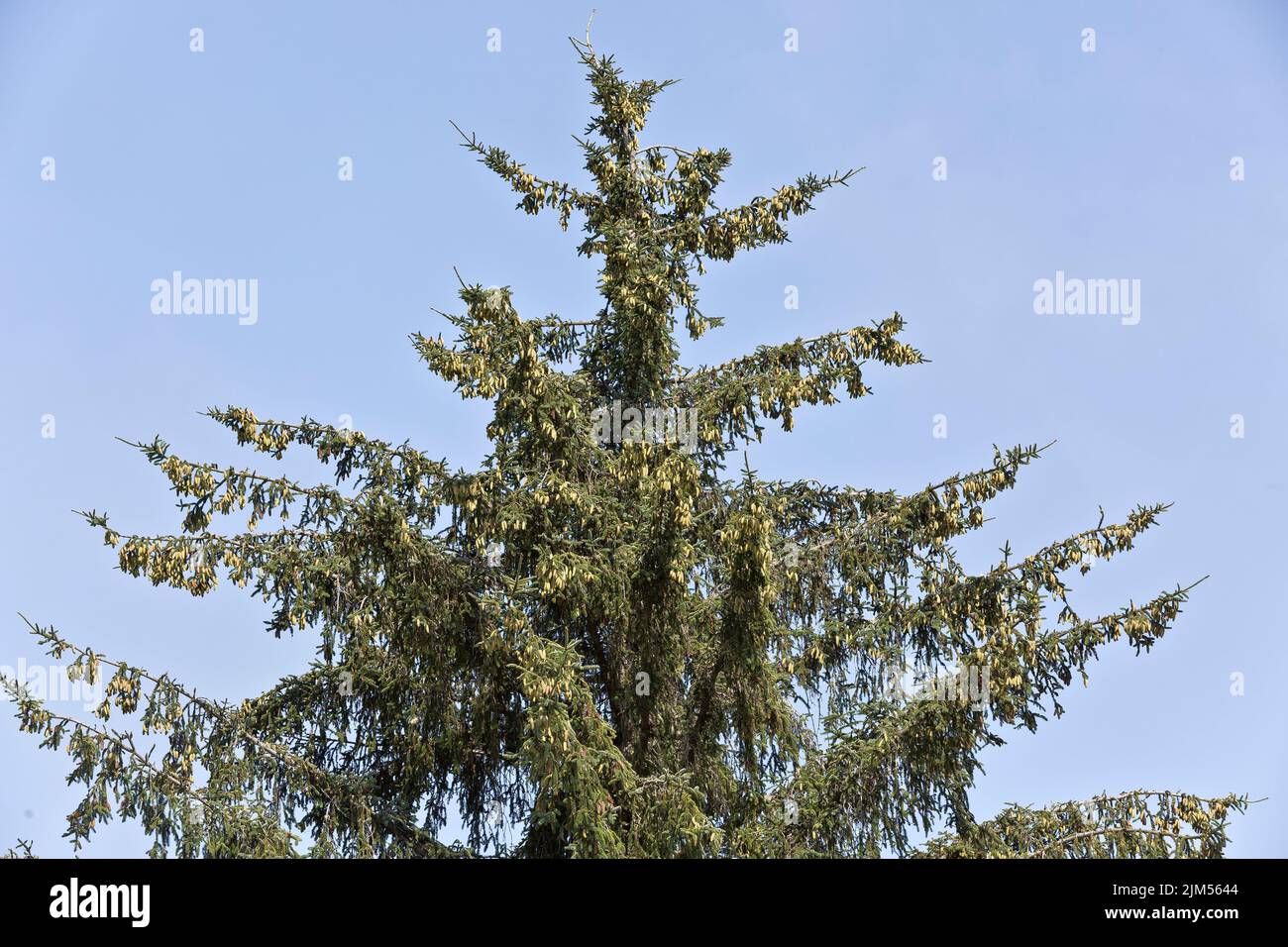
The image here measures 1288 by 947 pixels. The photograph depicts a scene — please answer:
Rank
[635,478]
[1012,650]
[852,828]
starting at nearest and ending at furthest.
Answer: [1012,650] → [852,828] → [635,478]

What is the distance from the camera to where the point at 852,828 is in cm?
1315

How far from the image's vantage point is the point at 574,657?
12.3 metres

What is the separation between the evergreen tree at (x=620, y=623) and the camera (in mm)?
12695

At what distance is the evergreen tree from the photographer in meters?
12.7

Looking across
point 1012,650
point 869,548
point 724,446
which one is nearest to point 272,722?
point 724,446

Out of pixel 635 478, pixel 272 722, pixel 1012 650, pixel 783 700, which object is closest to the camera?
pixel 1012 650

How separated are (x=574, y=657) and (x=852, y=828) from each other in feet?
10.3

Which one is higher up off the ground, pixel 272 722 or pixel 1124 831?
pixel 272 722

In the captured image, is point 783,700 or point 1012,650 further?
point 783,700

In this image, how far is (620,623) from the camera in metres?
14.4

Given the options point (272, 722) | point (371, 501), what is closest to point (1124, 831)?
point (371, 501)

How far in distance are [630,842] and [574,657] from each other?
1745 millimetres
